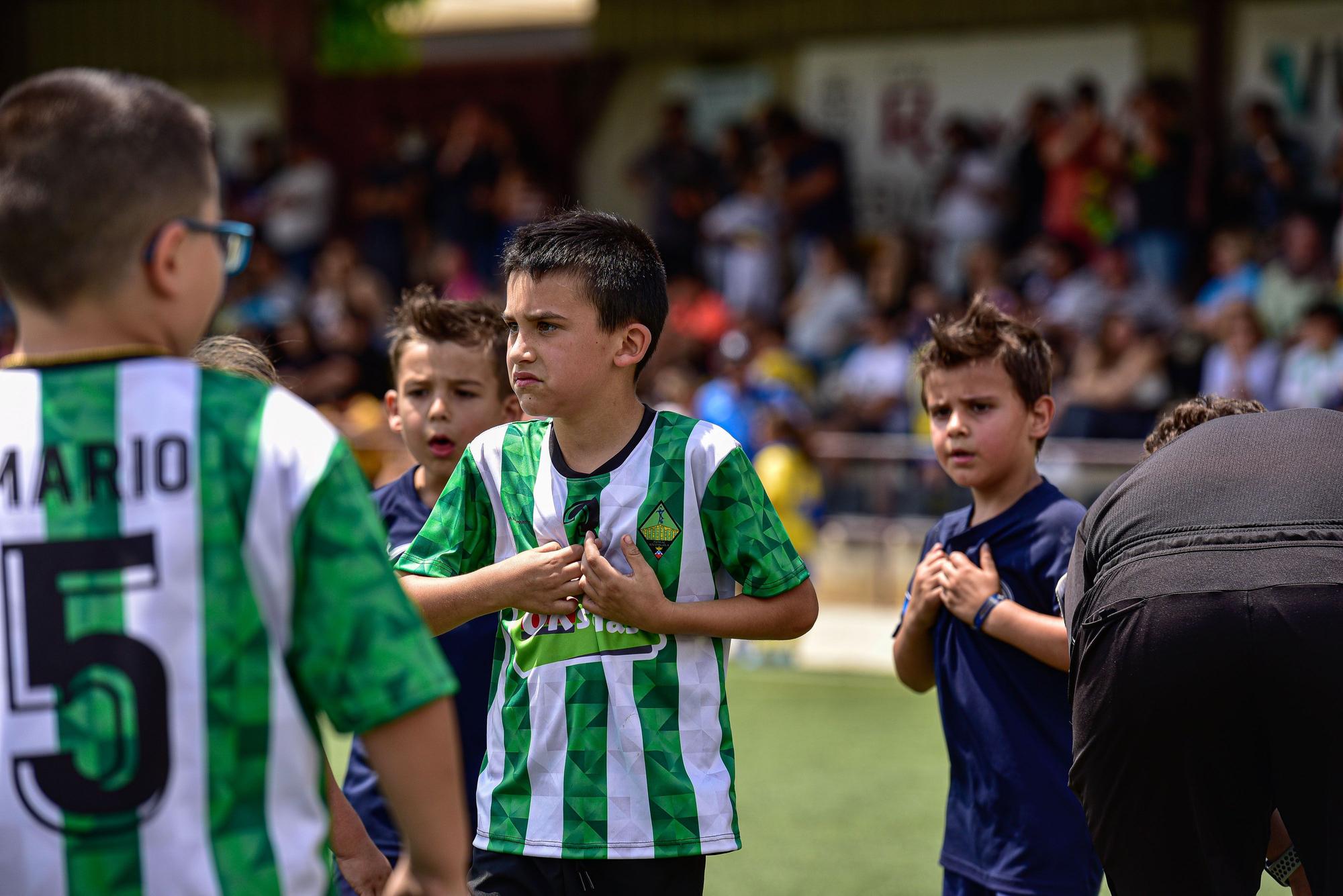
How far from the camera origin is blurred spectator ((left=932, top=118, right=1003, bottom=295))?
12656 millimetres

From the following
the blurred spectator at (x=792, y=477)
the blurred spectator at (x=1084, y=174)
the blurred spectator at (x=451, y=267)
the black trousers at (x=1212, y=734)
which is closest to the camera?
the black trousers at (x=1212, y=734)

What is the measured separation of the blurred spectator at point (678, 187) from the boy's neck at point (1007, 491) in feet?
32.6

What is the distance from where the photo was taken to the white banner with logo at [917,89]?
13.3 meters

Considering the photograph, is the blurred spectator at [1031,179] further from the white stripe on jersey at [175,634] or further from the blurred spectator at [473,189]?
the white stripe on jersey at [175,634]

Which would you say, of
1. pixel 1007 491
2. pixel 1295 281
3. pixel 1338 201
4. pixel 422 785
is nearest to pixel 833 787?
pixel 1007 491

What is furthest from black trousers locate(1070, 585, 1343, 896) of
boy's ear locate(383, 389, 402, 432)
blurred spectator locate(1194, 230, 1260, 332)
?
blurred spectator locate(1194, 230, 1260, 332)

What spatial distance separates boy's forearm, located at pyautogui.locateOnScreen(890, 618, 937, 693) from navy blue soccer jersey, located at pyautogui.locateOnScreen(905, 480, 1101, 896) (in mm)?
46

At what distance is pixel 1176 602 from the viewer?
2545 mm

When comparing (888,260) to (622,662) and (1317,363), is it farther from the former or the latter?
(622,662)

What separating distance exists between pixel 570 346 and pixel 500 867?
37.3 inches

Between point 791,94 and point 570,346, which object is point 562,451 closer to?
point 570,346

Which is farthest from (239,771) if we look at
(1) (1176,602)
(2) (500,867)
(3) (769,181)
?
(3) (769,181)

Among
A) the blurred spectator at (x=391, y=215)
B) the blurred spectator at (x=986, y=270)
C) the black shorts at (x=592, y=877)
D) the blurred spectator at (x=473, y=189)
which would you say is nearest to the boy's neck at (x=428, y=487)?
the black shorts at (x=592, y=877)

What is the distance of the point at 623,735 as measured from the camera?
2.72m
